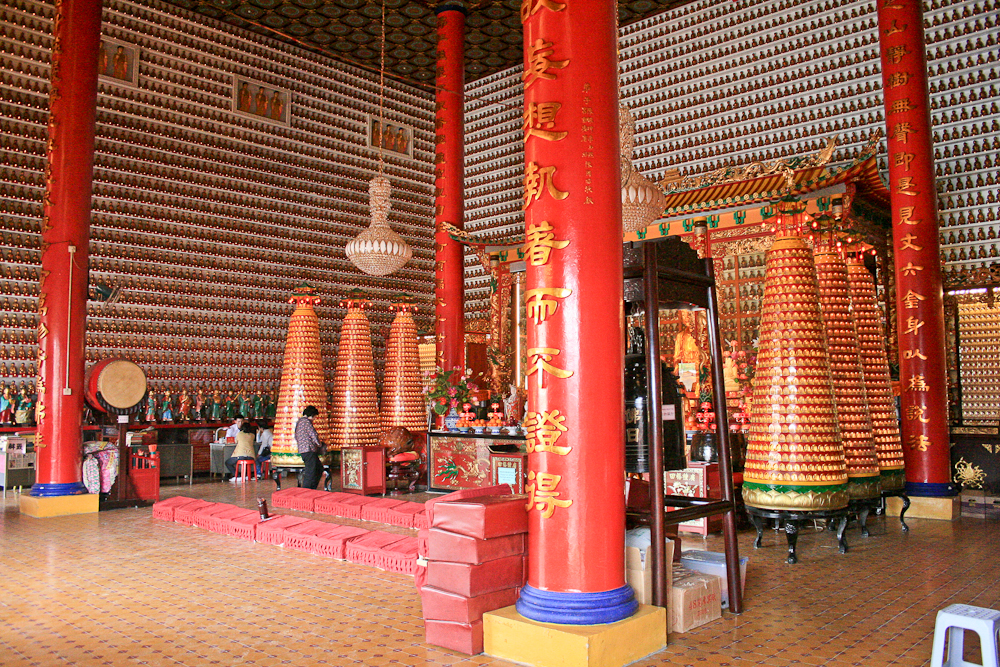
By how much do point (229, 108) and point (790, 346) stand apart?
10397mm

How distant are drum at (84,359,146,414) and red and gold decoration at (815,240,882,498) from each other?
23.7ft

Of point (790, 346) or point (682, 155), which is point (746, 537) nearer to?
point (790, 346)

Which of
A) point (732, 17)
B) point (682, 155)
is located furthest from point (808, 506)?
point (732, 17)

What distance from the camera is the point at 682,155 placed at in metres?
12.1

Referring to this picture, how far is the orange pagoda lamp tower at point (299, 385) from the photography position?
31.9ft

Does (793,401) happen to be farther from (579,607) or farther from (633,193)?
(579,607)

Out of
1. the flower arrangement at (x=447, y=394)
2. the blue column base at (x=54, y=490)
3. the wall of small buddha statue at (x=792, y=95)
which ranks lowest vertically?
the blue column base at (x=54, y=490)

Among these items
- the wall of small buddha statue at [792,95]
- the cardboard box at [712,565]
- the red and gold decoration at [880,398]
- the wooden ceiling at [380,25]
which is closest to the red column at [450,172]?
the wooden ceiling at [380,25]

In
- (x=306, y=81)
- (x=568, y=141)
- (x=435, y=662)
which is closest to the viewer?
(x=435, y=662)

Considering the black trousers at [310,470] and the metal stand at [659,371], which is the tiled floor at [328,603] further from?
the black trousers at [310,470]

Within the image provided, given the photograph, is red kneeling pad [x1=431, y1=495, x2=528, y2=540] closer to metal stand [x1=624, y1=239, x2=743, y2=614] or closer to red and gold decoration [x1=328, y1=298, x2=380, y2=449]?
metal stand [x1=624, y1=239, x2=743, y2=614]

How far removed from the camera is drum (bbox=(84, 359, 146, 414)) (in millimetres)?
8109

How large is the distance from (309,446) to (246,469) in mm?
3135

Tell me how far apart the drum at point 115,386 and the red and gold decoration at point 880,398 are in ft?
24.9
